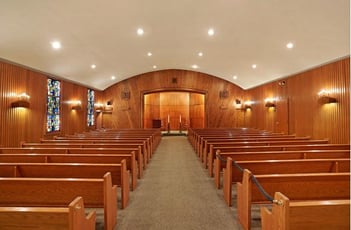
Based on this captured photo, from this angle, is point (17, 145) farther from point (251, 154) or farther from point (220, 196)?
point (251, 154)

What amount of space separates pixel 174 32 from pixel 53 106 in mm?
5006

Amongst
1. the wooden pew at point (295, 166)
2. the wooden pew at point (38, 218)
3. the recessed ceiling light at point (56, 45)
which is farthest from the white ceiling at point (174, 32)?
the wooden pew at point (38, 218)

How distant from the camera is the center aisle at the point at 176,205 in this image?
2.58 meters

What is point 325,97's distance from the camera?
20.0 ft

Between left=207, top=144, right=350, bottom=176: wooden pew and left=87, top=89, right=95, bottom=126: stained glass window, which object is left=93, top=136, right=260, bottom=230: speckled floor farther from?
left=87, top=89, right=95, bottom=126: stained glass window

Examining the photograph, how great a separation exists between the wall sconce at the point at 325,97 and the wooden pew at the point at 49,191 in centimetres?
615

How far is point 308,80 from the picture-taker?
7.21 m

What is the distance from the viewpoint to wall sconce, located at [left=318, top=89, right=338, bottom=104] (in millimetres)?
5940

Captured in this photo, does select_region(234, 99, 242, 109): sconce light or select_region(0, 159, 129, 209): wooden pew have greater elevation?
select_region(234, 99, 242, 109): sconce light

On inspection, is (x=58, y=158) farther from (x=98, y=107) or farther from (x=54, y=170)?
(x=98, y=107)

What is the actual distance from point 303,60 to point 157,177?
220 inches

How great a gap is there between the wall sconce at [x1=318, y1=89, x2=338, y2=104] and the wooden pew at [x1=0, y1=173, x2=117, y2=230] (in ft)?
20.2

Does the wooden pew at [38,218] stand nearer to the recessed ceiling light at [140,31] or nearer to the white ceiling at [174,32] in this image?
the white ceiling at [174,32]

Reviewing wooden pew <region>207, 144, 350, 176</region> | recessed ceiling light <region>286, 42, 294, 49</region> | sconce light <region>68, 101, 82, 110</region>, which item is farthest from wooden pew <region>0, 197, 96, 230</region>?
sconce light <region>68, 101, 82, 110</region>
